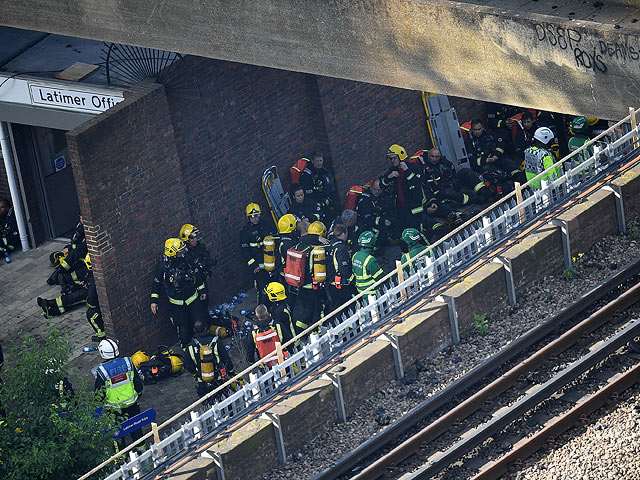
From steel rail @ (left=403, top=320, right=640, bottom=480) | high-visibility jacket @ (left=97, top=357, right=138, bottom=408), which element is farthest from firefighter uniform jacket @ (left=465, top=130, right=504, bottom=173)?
high-visibility jacket @ (left=97, top=357, right=138, bottom=408)

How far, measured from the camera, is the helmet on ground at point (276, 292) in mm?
20641

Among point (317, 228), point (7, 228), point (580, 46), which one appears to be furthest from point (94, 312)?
point (580, 46)

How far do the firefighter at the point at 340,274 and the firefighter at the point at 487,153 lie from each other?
4.33 metres

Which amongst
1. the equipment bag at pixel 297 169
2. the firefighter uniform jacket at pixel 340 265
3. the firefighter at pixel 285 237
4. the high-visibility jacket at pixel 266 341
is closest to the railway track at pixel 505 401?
the high-visibility jacket at pixel 266 341

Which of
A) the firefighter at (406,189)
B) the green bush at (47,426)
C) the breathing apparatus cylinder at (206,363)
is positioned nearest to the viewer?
the green bush at (47,426)

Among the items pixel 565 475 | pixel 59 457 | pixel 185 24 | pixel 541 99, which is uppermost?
pixel 185 24

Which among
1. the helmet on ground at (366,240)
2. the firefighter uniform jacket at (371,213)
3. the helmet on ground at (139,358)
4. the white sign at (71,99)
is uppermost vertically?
the white sign at (71,99)

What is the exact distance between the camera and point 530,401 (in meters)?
17.4

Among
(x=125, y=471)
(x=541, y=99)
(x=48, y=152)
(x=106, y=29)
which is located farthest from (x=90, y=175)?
(x=541, y=99)

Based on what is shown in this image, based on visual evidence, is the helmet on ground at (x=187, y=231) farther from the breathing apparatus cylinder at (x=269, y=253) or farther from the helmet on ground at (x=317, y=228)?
the helmet on ground at (x=317, y=228)

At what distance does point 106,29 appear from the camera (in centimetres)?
1988

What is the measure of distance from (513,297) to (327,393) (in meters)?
3.09

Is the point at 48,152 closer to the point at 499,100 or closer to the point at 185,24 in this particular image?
the point at 185,24

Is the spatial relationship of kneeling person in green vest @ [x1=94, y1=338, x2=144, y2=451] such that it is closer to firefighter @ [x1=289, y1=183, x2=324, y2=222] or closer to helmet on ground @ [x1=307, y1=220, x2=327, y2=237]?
helmet on ground @ [x1=307, y1=220, x2=327, y2=237]
